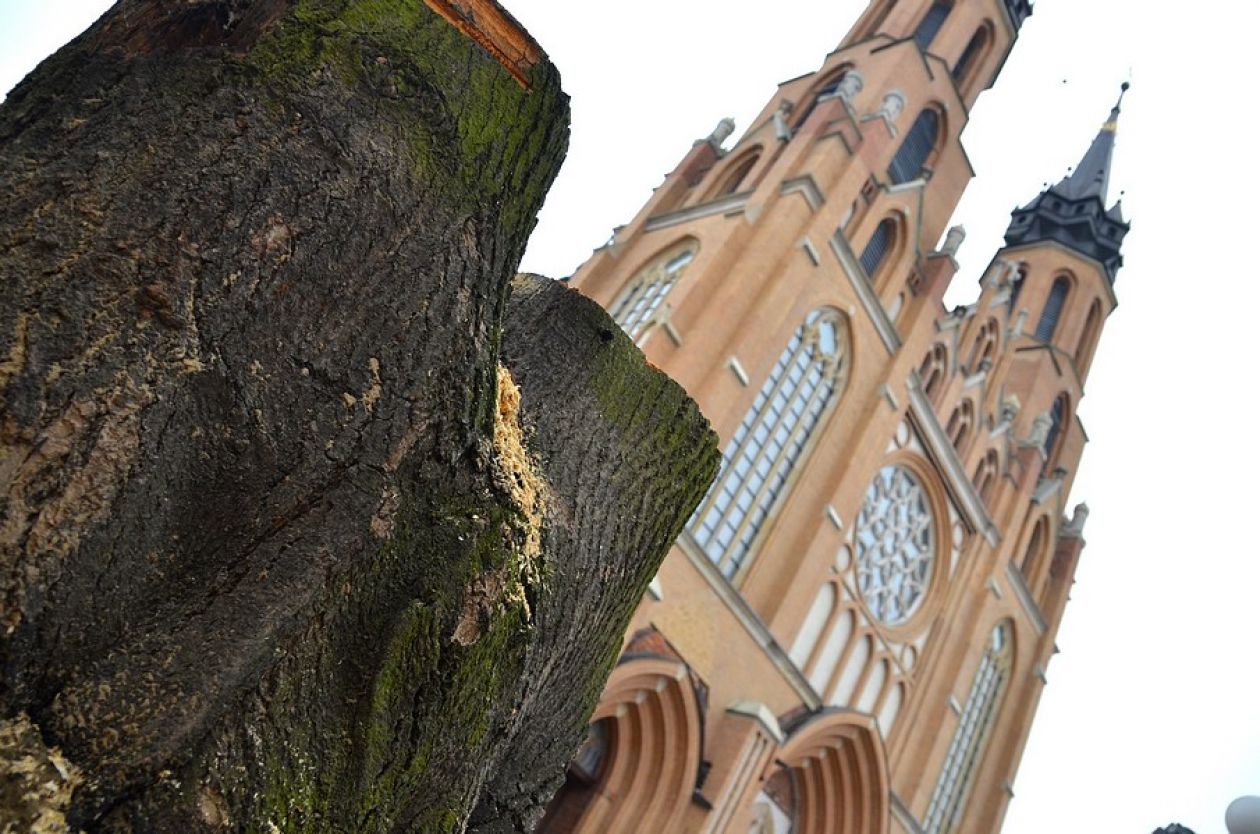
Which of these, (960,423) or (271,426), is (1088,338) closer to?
(960,423)

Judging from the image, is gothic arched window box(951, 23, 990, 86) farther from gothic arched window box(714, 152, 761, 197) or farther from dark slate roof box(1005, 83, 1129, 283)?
dark slate roof box(1005, 83, 1129, 283)

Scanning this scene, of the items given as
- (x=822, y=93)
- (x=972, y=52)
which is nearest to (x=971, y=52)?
(x=972, y=52)

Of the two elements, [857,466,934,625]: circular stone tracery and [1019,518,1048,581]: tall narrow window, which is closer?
[857,466,934,625]: circular stone tracery

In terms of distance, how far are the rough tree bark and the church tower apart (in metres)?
9.23

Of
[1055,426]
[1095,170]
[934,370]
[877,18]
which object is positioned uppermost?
[1095,170]

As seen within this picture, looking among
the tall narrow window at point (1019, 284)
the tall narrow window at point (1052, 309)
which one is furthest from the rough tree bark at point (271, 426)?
the tall narrow window at point (1019, 284)

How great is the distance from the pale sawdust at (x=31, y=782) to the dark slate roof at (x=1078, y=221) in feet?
88.7

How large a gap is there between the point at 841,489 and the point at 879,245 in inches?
164

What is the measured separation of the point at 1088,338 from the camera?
2539 cm

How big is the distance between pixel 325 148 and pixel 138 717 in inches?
34.3

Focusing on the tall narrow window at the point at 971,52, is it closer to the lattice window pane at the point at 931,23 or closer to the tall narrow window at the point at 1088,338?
the lattice window pane at the point at 931,23

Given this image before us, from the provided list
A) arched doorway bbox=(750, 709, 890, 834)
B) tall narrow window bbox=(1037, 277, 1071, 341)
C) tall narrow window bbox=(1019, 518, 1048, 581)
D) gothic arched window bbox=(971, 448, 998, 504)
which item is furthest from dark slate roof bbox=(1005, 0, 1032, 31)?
arched doorway bbox=(750, 709, 890, 834)

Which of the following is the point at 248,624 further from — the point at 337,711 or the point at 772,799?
the point at 772,799

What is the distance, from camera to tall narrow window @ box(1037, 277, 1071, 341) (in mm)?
24750
